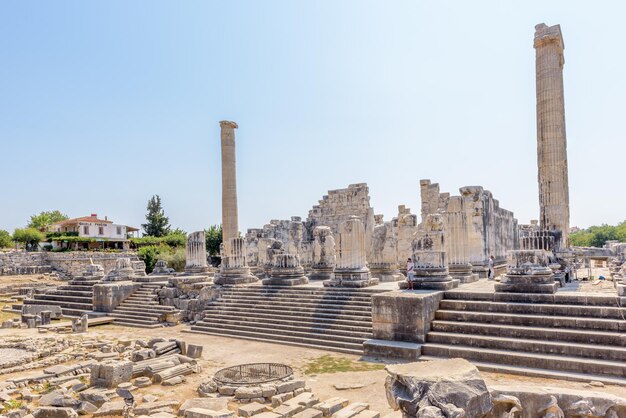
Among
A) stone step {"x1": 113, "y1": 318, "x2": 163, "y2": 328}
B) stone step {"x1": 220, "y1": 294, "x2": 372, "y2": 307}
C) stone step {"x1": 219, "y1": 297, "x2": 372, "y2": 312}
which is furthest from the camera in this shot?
stone step {"x1": 113, "y1": 318, "x2": 163, "y2": 328}

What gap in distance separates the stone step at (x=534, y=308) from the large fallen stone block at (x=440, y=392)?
16.7 feet

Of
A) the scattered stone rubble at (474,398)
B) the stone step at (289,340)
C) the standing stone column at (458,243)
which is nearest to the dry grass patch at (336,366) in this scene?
the stone step at (289,340)

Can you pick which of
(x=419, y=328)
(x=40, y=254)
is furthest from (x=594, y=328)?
(x=40, y=254)

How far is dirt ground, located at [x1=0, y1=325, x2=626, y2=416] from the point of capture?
792 cm

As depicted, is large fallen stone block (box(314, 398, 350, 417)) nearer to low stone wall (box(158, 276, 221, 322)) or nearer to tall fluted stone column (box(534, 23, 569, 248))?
low stone wall (box(158, 276, 221, 322))

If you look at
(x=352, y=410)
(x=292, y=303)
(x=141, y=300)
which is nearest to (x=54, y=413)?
(x=352, y=410)

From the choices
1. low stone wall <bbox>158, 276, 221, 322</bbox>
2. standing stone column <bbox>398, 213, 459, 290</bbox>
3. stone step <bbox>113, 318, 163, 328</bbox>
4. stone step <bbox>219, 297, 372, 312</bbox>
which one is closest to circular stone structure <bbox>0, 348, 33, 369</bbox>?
stone step <bbox>113, 318, 163, 328</bbox>

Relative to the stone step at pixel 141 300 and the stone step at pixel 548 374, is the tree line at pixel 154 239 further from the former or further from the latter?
the stone step at pixel 548 374

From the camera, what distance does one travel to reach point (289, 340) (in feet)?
40.9

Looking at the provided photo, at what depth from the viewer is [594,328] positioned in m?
8.97

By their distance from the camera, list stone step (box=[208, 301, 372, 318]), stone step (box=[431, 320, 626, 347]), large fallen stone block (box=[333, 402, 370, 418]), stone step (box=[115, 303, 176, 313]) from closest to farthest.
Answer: large fallen stone block (box=[333, 402, 370, 418]) → stone step (box=[431, 320, 626, 347]) → stone step (box=[208, 301, 372, 318]) → stone step (box=[115, 303, 176, 313])

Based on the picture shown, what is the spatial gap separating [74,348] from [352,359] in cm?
786

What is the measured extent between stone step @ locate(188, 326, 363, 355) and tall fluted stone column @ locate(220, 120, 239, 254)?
8.05 meters

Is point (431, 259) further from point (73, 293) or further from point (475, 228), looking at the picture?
point (73, 293)
